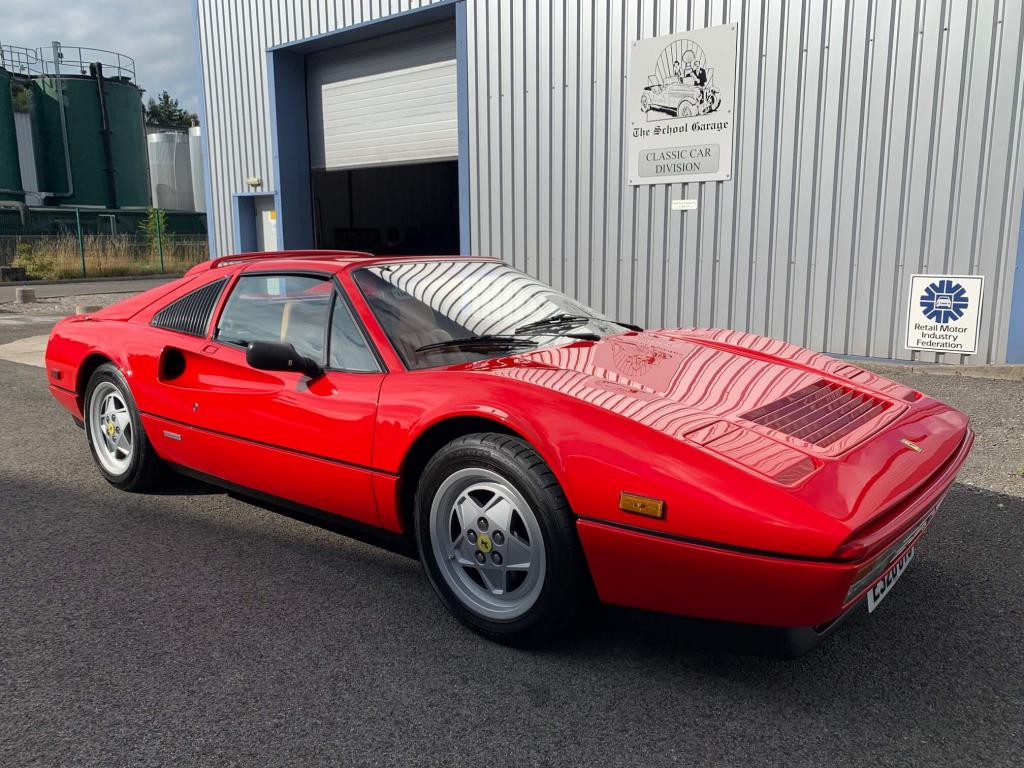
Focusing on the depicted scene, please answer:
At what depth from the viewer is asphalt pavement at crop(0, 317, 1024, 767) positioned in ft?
6.25

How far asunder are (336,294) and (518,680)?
164cm

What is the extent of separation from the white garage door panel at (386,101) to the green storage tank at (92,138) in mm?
26701

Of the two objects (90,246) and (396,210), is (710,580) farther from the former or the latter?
(90,246)

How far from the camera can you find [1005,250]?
21.1 ft

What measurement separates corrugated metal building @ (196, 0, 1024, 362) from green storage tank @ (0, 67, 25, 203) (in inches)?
978

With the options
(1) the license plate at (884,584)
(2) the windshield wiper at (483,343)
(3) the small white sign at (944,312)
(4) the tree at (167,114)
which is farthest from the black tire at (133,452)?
(4) the tree at (167,114)

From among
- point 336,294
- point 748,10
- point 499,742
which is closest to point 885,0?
point 748,10

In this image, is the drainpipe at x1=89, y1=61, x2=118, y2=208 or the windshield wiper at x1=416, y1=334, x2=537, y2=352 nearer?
the windshield wiper at x1=416, y1=334, x2=537, y2=352

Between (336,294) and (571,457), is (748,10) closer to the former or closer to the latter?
(336,294)

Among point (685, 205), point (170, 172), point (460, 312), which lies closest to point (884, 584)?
point (460, 312)

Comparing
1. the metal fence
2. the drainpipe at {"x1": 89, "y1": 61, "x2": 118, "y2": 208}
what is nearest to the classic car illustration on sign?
the metal fence

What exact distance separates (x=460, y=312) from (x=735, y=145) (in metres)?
5.55

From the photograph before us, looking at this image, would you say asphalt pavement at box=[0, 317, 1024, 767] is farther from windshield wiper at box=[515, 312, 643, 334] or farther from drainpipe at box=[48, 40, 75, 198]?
drainpipe at box=[48, 40, 75, 198]

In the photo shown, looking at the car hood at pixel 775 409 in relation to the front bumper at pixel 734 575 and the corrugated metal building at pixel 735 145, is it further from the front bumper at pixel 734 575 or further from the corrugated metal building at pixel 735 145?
the corrugated metal building at pixel 735 145
